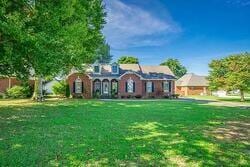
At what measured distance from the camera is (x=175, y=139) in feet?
36.4

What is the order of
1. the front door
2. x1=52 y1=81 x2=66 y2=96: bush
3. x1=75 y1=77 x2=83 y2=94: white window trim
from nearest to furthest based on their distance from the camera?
x1=52 y1=81 x2=66 y2=96: bush
x1=75 y1=77 x2=83 y2=94: white window trim
the front door

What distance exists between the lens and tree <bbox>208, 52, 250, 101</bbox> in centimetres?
4500

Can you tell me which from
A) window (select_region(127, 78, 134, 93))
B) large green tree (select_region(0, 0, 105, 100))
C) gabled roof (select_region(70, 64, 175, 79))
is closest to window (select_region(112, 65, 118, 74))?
gabled roof (select_region(70, 64, 175, 79))

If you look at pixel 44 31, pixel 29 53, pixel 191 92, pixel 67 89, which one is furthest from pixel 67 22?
pixel 191 92

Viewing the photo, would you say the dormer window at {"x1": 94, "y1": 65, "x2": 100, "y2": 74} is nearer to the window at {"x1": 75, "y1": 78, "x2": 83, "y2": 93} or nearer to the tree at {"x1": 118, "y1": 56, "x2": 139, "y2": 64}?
the window at {"x1": 75, "y1": 78, "x2": 83, "y2": 93}

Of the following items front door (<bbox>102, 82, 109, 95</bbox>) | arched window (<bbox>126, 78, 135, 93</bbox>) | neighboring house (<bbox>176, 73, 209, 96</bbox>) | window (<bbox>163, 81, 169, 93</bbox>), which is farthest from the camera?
neighboring house (<bbox>176, 73, 209, 96</bbox>)

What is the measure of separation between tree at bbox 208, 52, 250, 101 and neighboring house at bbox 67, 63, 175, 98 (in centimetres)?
761

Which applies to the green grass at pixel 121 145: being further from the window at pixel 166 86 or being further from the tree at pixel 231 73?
the window at pixel 166 86

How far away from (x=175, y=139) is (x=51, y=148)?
458 cm

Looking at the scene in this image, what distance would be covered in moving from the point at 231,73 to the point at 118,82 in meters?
18.0

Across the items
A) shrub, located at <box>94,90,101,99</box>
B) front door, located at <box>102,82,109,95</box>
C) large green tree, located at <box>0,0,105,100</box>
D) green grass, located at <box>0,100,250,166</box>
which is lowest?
green grass, located at <box>0,100,250,166</box>

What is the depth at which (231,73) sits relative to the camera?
46938 mm

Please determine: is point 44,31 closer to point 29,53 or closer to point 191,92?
point 29,53

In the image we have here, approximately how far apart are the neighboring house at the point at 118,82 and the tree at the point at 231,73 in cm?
761
